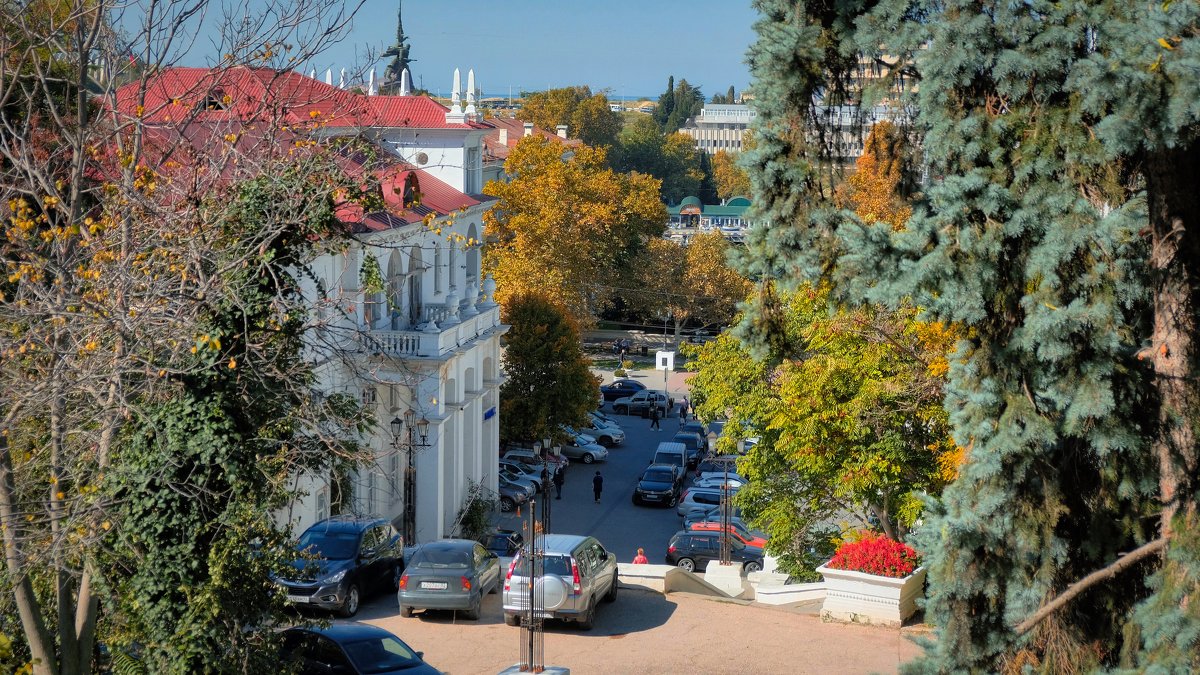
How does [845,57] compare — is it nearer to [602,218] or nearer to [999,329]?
[999,329]

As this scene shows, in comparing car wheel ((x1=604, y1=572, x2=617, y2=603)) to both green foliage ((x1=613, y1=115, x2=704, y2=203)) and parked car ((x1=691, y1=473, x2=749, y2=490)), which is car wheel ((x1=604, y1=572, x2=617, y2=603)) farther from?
green foliage ((x1=613, y1=115, x2=704, y2=203))

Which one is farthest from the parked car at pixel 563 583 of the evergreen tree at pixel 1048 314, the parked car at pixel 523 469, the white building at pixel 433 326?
the parked car at pixel 523 469

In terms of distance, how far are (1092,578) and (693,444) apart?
42.5 metres

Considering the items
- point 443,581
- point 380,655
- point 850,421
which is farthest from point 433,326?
point 380,655

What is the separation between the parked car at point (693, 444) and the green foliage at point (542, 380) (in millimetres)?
4650

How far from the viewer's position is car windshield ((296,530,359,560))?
20.6 m

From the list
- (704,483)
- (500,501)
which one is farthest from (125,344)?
(704,483)

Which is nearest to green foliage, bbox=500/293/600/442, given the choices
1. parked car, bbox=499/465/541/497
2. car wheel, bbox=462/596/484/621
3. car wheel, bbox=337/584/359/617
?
parked car, bbox=499/465/541/497

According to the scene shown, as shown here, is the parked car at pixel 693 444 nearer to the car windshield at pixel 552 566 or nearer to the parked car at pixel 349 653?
the car windshield at pixel 552 566

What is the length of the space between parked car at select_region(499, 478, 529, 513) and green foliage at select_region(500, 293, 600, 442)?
16.6 feet

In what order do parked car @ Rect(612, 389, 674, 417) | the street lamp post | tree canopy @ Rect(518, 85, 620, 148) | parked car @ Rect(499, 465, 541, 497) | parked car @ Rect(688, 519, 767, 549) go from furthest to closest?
tree canopy @ Rect(518, 85, 620, 148) → parked car @ Rect(612, 389, 674, 417) → parked car @ Rect(499, 465, 541, 497) → parked car @ Rect(688, 519, 767, 549) → the street lamp post

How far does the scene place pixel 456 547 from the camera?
67.4 feet

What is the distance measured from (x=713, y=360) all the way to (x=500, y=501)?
14.1 meters

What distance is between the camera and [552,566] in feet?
63.8
